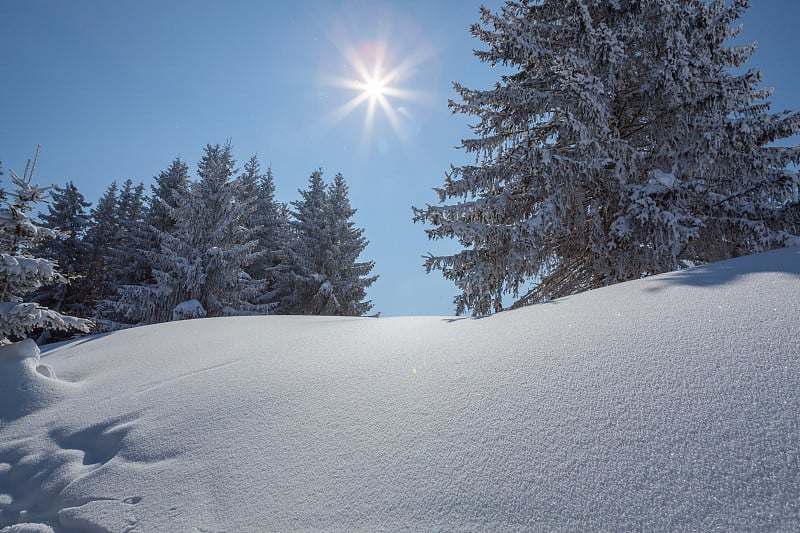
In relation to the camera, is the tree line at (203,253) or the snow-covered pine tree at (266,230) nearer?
the tree line at (203,253)

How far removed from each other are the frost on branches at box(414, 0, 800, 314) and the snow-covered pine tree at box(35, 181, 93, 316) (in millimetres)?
17994

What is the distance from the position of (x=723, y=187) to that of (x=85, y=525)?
9.69 meters

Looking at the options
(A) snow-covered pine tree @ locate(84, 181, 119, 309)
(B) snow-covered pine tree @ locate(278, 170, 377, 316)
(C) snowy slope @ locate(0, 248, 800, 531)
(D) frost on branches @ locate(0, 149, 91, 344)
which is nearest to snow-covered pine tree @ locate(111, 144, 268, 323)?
(B) snow-covered pine tree @ locate(278, 170, 377, 316)

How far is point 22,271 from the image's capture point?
4375mm

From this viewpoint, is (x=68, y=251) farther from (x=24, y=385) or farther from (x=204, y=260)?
(x=24, y=385)

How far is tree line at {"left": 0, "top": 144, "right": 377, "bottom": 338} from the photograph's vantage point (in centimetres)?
1323

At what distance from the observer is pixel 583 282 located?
23.8 ft

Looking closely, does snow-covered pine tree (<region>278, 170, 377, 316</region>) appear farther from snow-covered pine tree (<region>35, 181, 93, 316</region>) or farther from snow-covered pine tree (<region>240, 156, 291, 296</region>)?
snow-covered pine tree (<region>35, 181, 93, 316</region>)

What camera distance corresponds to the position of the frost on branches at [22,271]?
432 centimetres

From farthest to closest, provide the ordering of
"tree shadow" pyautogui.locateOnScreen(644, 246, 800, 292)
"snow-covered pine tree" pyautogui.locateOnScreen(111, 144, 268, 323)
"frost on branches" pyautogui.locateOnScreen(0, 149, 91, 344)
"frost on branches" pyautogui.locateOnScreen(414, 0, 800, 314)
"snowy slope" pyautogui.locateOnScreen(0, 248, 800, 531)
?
1. "snow-covered pine tree" pyautogui.locateOnScreen(111, 144, 268, 323)
2. "frost on branches" pyautogui.locateOnScreen(414, 0, 800, 314)
3. "frost on branches" pyautogui.locateOnScreen(0, 149, 91, 344)
4. "tree shadow" pyautogui.locateOnScreen(644, 246, 800, 292)
5. "snowy slope" pyautogui.locateOnScreen(0, 248, 800, 531)

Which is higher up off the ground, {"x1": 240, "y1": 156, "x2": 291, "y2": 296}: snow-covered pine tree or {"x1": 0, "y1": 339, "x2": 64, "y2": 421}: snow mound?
{"x1": 240, "y1": 156, "x2": 291, "y2": 296}: snow-covered pine tree

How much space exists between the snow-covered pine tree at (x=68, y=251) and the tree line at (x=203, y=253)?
47 millimetres

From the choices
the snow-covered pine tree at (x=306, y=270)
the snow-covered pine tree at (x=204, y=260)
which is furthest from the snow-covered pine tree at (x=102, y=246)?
the snow-covered pine tree at (x=306, y=270)

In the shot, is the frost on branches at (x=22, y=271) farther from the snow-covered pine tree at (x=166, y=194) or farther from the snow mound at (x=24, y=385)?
the snow-covered pine tree at (x=166, y=194)
